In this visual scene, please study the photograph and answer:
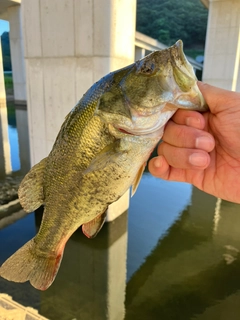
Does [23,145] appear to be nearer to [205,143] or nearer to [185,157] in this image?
[185,157]

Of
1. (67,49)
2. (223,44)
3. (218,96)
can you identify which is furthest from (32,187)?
(223,44)

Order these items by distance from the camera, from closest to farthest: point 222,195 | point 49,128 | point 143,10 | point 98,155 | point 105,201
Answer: point 98,155 → point 105,201 → point 222,195 → point 49,128 → point 143,10

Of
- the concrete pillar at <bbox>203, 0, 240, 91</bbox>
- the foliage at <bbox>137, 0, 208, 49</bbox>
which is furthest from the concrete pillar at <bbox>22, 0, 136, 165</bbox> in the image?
the foliage at <bbox>137, 0, 208, 49</bbox>

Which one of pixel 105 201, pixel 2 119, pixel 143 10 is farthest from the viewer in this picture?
pixel 143 10

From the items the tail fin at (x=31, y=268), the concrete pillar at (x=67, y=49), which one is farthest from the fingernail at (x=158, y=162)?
the concrete pillar at (x=67, y=49)

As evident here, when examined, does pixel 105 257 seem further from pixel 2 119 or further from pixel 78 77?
pixel 2 119

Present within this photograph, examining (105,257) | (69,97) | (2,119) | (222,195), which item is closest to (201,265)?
(105,257)

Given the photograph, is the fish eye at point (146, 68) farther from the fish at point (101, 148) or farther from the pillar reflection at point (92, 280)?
the pillar reflection at point (92, 280)
